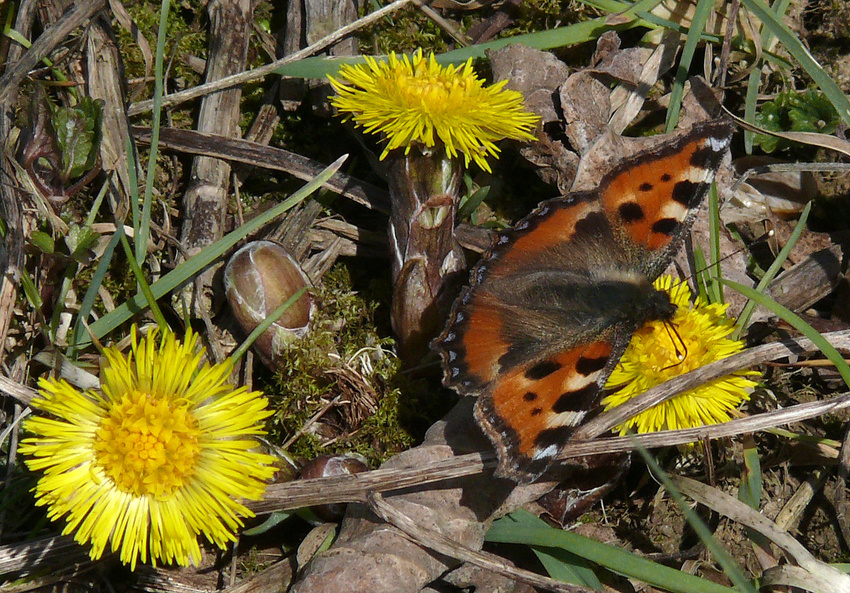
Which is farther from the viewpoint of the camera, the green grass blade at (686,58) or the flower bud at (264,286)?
the green grass blade at (686,58)

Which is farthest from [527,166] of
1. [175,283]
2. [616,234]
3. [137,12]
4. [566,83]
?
[137,12]

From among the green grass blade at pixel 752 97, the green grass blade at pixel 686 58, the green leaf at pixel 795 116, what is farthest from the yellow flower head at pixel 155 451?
the green leaf at pixel 795 116

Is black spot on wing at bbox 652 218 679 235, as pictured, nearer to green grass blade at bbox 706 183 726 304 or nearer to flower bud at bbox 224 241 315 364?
green grass blade at bbox 706 183 726 304

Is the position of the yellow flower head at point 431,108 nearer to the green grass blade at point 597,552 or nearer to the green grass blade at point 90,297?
the green grass blade at point 90,297

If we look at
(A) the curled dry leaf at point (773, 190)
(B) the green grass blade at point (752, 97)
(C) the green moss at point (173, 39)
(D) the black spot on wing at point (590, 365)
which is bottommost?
(D) the black spot on wing at point (590, 365)

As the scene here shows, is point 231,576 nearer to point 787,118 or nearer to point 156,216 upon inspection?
point 156,216

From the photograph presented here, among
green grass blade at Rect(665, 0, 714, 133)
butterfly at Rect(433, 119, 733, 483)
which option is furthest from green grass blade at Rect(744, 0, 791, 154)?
butterfly at Rect(433, 119, 733, 483)

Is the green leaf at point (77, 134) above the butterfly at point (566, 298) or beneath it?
above
